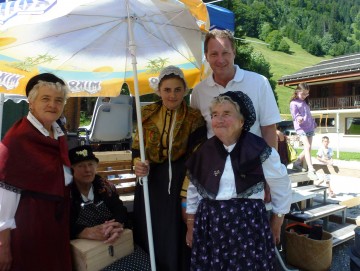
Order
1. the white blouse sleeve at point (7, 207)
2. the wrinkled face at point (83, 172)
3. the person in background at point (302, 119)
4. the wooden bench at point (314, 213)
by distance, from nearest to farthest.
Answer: the white blouse sleeve at point (7, 207) → the wrinkled face at point (83, 172) → the wooden bench at point (314, 213) → the person in background at point (302, 119)

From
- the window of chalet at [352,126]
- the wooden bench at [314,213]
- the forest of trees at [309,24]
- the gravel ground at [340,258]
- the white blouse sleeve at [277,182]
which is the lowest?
the window of chalet at [352,126]

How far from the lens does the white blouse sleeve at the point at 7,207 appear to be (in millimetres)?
1821

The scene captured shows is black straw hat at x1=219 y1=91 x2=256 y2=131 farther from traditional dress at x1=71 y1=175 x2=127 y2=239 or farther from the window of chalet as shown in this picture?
the window of chalet

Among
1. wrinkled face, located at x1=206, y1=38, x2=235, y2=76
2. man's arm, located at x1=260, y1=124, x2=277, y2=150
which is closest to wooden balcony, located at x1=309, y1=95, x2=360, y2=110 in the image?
man's arm, located at x1=260, y1=124, x2=277, y2=150

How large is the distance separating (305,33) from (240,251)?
342 ft

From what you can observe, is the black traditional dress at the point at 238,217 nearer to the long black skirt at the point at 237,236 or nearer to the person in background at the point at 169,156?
the long black skirt at the point at 237,236

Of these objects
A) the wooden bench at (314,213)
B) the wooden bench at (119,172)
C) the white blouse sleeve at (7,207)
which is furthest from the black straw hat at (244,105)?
the wooden bench at (314,213)

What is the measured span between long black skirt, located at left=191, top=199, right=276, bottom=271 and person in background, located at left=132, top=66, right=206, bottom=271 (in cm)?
46

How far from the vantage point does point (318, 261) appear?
3455 millimetres

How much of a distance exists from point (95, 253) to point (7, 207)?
2.35 feet

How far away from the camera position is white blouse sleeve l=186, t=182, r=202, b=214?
7.35ft

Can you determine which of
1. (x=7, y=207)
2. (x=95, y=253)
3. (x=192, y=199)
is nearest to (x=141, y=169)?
(x=192, y=199)

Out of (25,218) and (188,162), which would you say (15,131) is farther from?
(188,162)

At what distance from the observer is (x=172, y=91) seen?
7.95 feet
